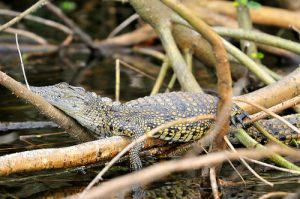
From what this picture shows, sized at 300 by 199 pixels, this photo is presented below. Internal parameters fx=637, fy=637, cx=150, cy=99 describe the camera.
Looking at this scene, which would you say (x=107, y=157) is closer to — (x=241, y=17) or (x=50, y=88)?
(x=50, y=88)

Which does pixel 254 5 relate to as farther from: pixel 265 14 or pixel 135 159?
pixel 265 14

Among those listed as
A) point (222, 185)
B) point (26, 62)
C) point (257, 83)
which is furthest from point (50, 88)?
point (26, 62)

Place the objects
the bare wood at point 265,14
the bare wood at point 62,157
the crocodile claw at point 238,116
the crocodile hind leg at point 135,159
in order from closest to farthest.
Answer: the bare wood at point 62,157
the crocodile hind leg at point 135,159
the crocodile claw at point 238,116
the bare wood at point 265,14

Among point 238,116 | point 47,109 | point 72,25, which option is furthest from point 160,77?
point 72,25

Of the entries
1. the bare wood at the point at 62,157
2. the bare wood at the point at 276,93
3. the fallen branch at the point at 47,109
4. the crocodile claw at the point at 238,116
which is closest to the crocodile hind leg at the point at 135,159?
the bare wood at the point at 62,157

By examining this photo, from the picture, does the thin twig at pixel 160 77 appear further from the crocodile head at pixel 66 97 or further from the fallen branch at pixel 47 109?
the fallen branch at pixel 47 109

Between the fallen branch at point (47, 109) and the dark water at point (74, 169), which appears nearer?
the fallen branch at point (47, 109)

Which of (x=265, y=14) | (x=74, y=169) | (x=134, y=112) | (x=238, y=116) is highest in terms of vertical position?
(x=265, y=14)
